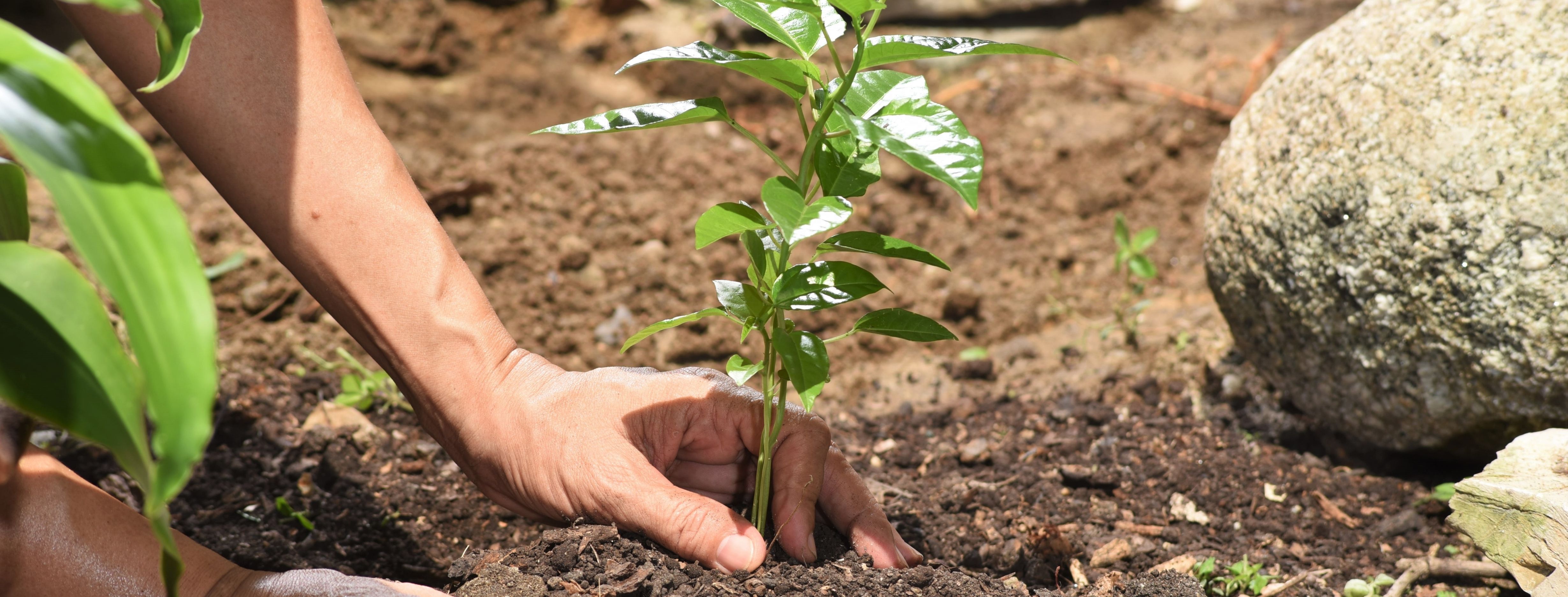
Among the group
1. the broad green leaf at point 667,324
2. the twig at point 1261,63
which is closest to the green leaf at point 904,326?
the broad green leaf at point 667,324

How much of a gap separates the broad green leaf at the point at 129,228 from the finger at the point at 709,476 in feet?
3.67

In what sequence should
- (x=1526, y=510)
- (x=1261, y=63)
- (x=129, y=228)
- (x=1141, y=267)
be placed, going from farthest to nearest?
1. (x=1261, y=63)
2. (x=1141, y=267)
3. (x=1526, y=510)
4. (x=129, y=228)

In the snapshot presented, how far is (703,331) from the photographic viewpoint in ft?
10.2

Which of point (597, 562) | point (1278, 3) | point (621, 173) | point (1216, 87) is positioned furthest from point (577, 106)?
point (1278, 3)

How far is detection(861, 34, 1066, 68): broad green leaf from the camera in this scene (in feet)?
3.92

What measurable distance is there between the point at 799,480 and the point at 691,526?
235 mm

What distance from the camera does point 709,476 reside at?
73.8 inches

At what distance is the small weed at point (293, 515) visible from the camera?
2055 millimetres

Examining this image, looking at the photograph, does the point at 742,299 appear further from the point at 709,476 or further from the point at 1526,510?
the point at 1526,510

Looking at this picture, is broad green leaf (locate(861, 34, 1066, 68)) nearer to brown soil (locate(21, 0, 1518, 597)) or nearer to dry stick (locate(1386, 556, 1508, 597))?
brown soil (locate(21, 0, 1518, 597))

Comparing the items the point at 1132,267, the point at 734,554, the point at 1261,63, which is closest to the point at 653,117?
the point at 734,554

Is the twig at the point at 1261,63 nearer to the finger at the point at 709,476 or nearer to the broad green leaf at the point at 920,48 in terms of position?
the finger at the point at 709,476

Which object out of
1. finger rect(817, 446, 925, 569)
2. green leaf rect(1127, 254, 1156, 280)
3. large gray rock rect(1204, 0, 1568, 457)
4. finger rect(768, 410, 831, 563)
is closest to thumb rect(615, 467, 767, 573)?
finger rect(768, 410, 831, 563)

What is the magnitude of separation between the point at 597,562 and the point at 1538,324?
170 cm
